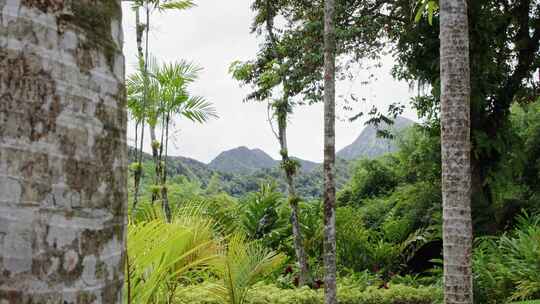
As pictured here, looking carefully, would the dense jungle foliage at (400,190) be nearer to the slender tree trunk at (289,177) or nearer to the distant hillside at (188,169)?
the slender tree trunk at (289,177)

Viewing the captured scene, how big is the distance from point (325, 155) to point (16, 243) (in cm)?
660

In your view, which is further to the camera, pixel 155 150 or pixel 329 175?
pixel 155 150

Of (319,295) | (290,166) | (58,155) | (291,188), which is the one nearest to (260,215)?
(291,188)

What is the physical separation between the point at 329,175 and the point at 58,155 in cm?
656

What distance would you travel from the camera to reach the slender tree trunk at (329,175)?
7.00m

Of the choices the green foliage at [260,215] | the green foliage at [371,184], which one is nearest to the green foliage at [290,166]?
the green foliage at [260,215]

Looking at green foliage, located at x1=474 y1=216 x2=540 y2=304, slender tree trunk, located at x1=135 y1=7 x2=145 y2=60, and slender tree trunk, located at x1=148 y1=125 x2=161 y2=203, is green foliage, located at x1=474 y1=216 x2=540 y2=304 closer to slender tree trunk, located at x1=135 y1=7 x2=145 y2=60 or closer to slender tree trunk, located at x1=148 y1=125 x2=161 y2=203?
slender tree trunk, located at x1=148 y1=125 x2=161 y2=203

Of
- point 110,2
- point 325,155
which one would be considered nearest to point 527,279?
point 325,155

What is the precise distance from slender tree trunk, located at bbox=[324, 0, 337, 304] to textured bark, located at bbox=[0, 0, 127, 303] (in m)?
6.42

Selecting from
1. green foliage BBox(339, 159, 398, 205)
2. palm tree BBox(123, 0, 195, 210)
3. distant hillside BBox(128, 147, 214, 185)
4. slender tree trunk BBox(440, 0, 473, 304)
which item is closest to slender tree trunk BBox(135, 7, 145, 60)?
palm tree BBox(123, 0, 195, 210)

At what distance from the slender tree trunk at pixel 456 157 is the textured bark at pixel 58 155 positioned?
4.15 metres

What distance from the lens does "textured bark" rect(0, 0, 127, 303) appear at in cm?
64

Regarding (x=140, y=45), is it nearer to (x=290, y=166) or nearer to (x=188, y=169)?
(x=290, y=166)

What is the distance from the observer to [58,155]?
0.67 m
